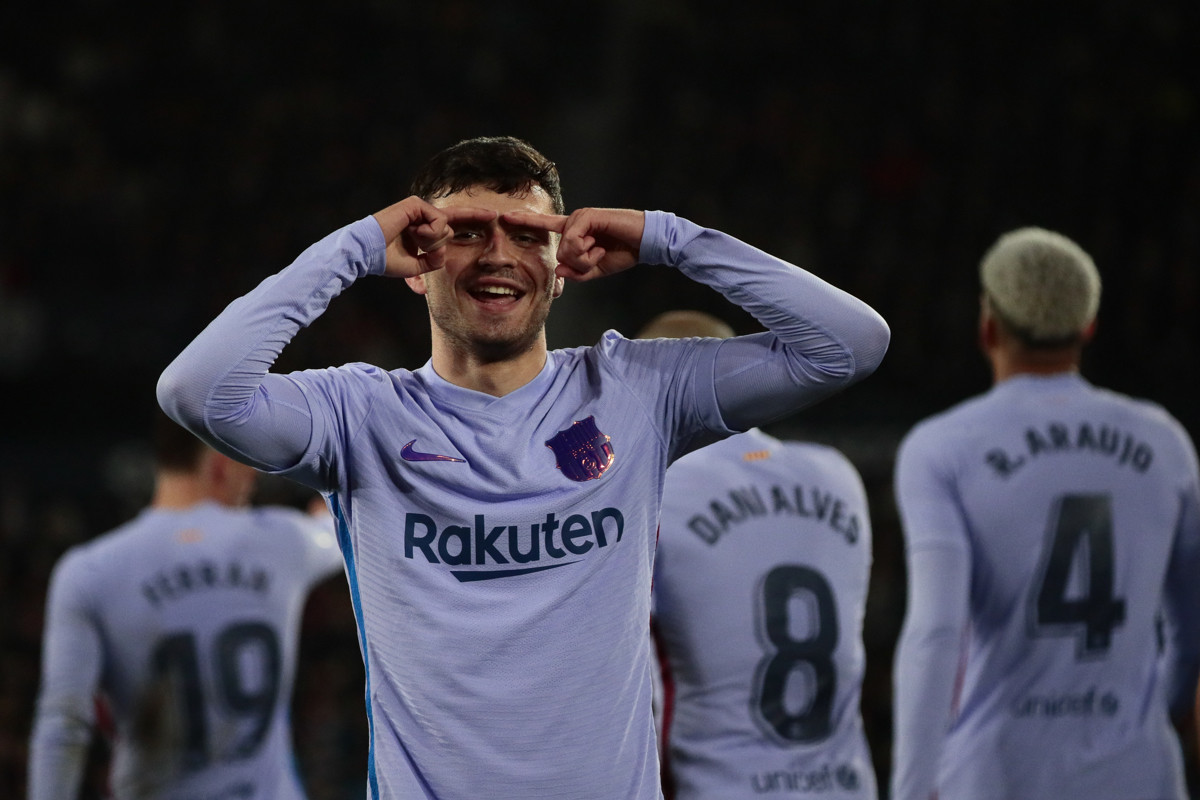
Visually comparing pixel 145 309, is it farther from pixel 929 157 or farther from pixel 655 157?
pixel 929 157

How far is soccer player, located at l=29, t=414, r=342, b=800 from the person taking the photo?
15.6 feet

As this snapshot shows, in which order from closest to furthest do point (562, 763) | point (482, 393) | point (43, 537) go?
point (562, 763) → point (482, 393) → point (43, 537)

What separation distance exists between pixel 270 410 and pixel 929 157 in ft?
37.7

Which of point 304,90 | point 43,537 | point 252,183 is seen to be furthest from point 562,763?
point 304,90

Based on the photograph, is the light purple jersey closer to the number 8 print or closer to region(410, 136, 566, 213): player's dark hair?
region(410, 136, 566, 213): player's dark hair

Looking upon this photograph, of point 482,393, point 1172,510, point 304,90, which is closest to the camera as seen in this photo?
point 482,393

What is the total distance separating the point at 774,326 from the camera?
2.72 meters

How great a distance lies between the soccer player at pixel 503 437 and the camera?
8.30 ft

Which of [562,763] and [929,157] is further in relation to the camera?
[929,157]

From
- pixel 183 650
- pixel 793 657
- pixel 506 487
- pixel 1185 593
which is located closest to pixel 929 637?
pixel 793 657

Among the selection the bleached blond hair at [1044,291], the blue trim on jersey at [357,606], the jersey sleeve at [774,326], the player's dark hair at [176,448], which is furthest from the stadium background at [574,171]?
the jersey sleeve at [774,326]

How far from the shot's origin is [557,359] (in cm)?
292

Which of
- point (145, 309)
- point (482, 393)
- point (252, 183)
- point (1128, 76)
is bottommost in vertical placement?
point (482, 393)

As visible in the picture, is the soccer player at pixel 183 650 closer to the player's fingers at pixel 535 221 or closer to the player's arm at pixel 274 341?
the player's arm at pixel 274 341
